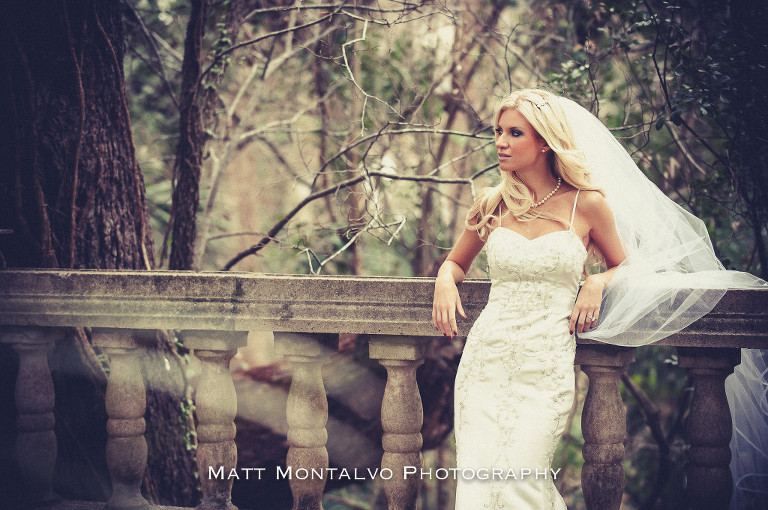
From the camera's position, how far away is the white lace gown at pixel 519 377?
7.30 ft

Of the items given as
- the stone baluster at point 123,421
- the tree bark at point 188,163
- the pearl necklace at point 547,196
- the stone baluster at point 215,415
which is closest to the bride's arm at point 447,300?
the pearl necklace at point 547,196

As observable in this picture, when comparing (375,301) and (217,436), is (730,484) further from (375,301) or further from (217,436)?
(217,436)

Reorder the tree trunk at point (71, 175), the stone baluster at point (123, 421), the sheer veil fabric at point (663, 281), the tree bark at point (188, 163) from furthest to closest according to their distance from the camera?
the tree bark at point (188, 163) < the tree trunk at point (71, 175) < the stone baluster at point (123, 421) < the sheer veil fabric at point (663, 281)

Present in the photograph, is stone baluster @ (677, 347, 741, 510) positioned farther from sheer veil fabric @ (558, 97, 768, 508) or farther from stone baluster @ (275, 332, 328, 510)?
stone baluster @ (275, 332, 328, 510)

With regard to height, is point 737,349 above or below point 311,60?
below

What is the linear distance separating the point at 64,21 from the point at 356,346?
2.40 m

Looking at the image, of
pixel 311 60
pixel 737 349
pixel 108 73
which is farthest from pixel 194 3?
pixel 737 349

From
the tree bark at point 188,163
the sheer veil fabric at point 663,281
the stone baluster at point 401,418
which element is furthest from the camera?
the tree bark at point 188,163

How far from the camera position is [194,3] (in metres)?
3.88

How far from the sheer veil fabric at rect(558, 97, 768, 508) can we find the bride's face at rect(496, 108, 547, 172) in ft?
0.58

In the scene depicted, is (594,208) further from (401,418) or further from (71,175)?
(71,175)

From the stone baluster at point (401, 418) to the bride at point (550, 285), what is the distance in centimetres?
22

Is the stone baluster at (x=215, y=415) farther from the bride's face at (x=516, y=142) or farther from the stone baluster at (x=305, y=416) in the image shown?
the bride's face at (x=516, y=142)

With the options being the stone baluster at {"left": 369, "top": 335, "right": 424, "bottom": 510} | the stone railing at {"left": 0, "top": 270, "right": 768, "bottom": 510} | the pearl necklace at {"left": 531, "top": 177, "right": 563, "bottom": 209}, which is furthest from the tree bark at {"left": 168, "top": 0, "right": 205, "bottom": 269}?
the pearl necklace at {"left": 531, "top": 177, "right": 563, "bottom": 209}
